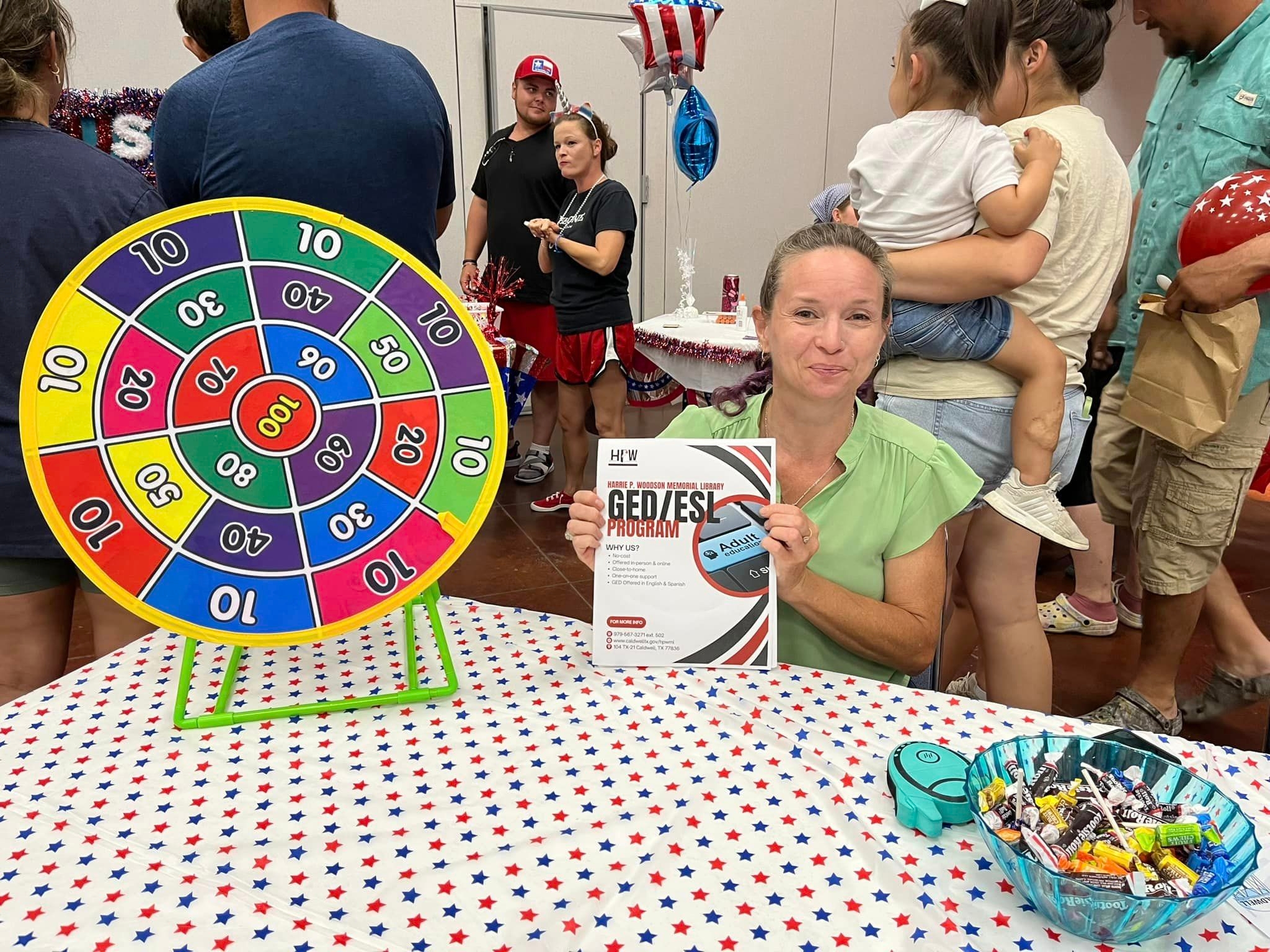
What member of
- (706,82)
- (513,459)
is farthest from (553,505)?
(706,82)

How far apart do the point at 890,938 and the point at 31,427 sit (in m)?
1.06

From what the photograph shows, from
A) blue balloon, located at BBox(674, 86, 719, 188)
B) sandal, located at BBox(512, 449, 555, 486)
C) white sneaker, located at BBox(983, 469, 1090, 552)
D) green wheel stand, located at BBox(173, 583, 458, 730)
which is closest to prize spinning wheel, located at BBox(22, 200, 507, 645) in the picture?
green wheel stand, located at BBox(173, 583, 458, 730)

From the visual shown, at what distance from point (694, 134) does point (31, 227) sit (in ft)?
11.6

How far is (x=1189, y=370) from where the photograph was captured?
189cm

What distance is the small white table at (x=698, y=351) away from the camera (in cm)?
336

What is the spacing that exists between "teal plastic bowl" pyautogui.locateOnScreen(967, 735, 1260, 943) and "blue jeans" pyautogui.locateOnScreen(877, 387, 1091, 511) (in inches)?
36.7

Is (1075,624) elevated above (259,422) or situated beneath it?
situated beneath

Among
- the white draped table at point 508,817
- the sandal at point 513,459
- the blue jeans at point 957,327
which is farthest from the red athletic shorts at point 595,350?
the white draped table at point 508,817

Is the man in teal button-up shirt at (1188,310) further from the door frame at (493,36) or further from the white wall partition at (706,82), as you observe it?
A: the white wall partition at (706,82)

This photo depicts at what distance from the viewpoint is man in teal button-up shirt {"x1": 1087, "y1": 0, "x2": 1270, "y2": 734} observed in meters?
1.87

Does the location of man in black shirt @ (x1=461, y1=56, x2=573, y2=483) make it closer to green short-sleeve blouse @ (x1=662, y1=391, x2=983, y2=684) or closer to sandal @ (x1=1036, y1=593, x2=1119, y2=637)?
sandal @ (x1=1036, y1=593, x2=1119, y2=637)

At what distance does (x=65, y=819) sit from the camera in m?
0.91

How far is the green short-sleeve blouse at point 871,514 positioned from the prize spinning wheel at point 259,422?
410mm

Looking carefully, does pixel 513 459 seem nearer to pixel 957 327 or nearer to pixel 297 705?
pixel 957 327
